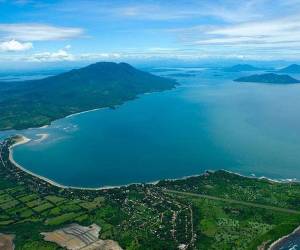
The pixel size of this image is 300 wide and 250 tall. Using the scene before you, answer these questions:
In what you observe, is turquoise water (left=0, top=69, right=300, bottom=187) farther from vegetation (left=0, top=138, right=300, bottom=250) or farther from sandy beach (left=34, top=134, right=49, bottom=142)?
vegetation (left=0, top=138, right=300, bottom=250)

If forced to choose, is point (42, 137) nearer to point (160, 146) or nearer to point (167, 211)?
point (160, 146)

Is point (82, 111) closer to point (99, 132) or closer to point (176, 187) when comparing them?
point (99, 132)

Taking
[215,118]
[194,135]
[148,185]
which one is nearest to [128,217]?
[148,185]

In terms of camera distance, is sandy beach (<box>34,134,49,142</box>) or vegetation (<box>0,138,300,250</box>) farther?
sandy beach (<box>34,134,49,142</box>)

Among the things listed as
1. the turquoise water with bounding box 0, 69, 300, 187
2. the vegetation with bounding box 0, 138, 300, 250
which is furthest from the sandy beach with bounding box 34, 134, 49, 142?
the vegetation with bounding box 0, 138, 300, 250

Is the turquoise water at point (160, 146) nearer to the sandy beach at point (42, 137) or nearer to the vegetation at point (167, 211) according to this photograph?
the sandy beach at point (42, 137)

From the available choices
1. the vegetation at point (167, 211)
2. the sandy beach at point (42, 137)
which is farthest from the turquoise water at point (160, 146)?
the vegetation at point (167, 211)

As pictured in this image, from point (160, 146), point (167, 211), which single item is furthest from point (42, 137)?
point (167, 211)
